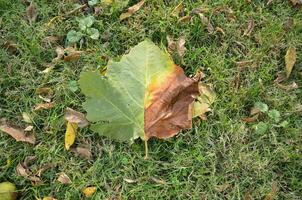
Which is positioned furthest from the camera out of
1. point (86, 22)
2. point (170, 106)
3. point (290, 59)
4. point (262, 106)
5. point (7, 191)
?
point (86, 22)

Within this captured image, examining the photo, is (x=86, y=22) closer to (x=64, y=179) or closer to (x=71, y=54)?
(x=71, y=54)

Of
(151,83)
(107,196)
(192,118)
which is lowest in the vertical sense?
(107,196)

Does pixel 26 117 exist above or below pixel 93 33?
below

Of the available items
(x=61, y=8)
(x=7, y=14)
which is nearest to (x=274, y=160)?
(x=61, y=8)

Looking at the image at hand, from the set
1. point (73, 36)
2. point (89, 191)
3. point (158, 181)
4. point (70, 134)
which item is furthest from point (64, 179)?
point (73, 36)

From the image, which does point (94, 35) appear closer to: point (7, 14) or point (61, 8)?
point (61, 8)

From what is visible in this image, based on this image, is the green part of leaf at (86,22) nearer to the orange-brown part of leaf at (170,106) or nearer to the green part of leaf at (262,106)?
the orange-brown part of leaf at (170,106)
